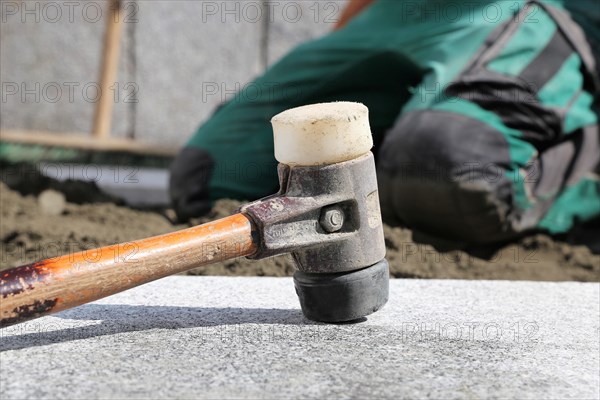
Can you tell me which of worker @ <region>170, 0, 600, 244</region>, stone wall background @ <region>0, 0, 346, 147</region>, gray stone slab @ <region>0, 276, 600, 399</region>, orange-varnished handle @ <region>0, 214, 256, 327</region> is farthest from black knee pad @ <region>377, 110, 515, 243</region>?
stone wall background @ <region>0, 0, 346, 147</region>

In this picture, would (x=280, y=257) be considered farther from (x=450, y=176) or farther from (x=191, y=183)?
(x=191, y=183)

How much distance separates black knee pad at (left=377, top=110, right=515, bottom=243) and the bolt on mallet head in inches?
38.6

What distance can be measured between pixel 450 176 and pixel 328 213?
1065mm

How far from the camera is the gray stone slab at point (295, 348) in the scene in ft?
4.22

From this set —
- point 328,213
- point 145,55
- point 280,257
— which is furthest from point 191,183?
point 145,55

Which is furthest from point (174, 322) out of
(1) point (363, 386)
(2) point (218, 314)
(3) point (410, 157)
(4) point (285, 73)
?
(4) point (285, 73)

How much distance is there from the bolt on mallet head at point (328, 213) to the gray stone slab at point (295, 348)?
0.08 m

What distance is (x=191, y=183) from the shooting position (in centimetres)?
321

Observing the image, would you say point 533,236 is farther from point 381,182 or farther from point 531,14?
point 531,14

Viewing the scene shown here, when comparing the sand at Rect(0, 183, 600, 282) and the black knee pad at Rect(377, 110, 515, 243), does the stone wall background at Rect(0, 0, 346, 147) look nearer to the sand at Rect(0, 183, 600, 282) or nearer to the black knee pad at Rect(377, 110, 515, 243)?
the sand at Rect(0, 183, 600, 282)

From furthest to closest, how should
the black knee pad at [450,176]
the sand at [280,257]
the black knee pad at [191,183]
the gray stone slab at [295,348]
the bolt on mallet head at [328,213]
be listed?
the black knee pad at [191,183] → the black knee pad at [450,176] → the sand at [280,257] → the bolt on mallet head at [328,213] → the gray stone slab at [295,348]

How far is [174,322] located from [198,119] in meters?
3.79

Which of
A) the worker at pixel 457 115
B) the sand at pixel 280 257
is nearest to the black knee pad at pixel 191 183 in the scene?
the worker at pixel 457 115

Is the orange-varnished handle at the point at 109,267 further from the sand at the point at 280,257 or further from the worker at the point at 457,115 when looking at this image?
the worker at the point at 457,115
